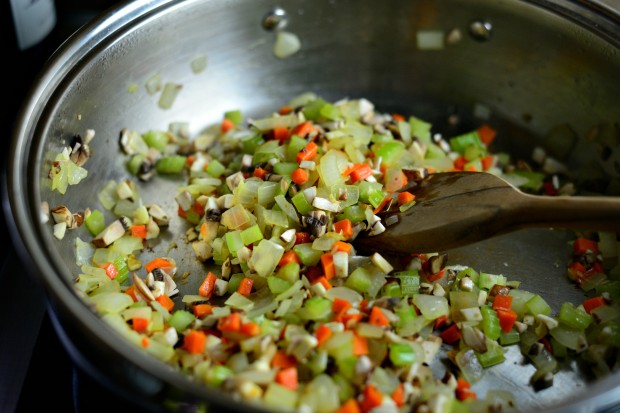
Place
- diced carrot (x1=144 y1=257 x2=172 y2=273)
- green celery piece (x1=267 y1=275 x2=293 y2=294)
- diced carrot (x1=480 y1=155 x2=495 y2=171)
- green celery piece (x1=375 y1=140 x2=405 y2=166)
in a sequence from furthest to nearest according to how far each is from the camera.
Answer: diced carrot (x1=480 y1=155 x2=495 y2=171) → green celery piece (x1=375 y1=140 x2=405 y2=166) → diced carrot (x1=144 y1=257 x2=172 y2=273) → green celery piece (x1=267 y1=275 x2=293 y2=294)

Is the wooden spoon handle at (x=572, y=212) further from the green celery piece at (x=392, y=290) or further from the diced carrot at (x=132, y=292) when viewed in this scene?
the diced carrot at (x=132, y=292)

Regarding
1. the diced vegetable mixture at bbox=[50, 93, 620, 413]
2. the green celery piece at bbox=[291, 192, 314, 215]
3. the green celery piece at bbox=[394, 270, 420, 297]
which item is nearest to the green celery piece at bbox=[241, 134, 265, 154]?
the diced vegetable mixture at bbox=[50, 93, 620, 413]

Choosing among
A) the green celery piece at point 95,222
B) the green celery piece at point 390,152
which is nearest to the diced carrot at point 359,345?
the green celery piece at point 390,152

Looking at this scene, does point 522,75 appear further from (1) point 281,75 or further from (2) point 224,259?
(2) point 224,259

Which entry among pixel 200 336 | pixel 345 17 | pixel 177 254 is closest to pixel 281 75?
pixel 345 17

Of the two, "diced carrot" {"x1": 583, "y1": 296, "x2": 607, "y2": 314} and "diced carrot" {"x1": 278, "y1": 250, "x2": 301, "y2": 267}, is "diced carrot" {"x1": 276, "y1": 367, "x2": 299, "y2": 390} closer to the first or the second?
"diced carrot" {"x1": 278, "y1": 250, "x2": 301, "y2": 267}

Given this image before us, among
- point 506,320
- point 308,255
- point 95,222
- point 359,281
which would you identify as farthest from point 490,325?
point 95,222
